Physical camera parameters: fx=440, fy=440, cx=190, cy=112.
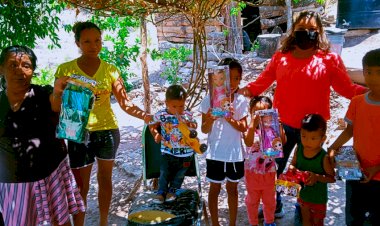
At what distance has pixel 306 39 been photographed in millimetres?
3311

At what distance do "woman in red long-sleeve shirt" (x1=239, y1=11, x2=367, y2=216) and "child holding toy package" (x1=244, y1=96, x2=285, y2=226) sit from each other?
0.22 meters

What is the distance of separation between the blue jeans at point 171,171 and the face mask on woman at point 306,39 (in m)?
1.21

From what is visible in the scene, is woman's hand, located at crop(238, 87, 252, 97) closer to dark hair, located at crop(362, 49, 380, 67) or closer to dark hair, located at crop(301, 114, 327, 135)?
dark hair, located at crop(301, 114, 327, 135)

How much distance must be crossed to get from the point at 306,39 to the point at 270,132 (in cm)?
79

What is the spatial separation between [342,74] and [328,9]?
438 inches

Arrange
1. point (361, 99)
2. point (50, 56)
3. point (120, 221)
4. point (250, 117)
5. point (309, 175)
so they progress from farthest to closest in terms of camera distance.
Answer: point (50, 56)
point (120, 221)
point (250, 117)
point (309, 175)
point (361, 99)

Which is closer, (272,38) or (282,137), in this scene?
(282,137)

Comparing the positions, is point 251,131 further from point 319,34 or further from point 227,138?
point 319,34

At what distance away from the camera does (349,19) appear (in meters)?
10.8

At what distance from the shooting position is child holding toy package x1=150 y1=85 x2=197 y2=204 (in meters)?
3.22

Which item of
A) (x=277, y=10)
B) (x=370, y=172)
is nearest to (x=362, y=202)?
(x=370, y=172)

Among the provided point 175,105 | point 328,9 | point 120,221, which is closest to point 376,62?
point 175,105

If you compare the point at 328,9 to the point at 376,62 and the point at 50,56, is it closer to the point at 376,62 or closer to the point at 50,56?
the point at 50,56

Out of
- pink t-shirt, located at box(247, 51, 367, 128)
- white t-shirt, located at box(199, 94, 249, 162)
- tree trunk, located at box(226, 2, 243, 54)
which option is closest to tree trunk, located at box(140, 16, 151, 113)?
white t-shirt, located at box(199, 94, 249, 162)
